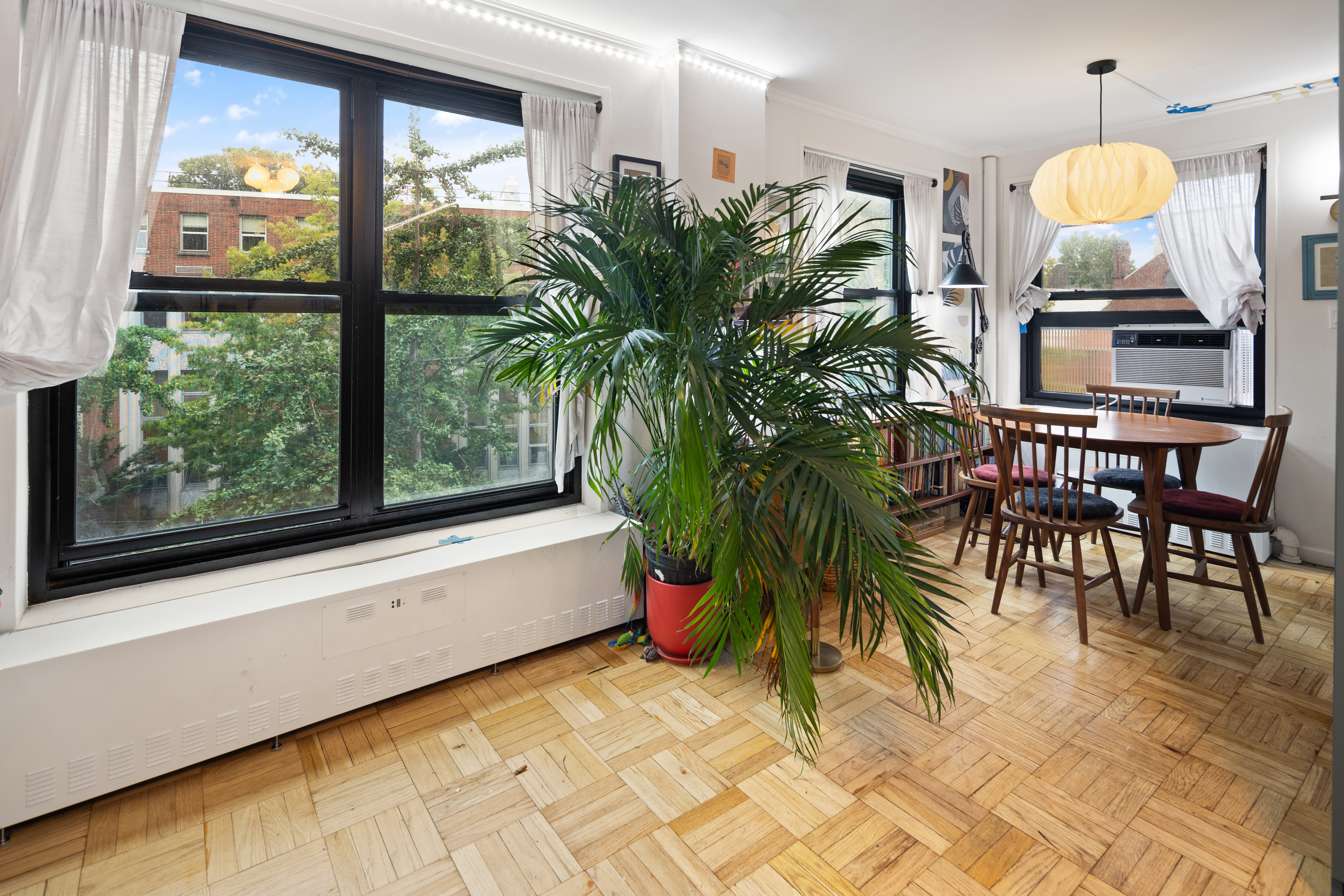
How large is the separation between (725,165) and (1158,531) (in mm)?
2590

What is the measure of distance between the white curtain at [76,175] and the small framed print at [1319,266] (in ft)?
17.2

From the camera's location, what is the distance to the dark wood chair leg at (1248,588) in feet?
9.31

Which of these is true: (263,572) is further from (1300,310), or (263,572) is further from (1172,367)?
(1300,310)

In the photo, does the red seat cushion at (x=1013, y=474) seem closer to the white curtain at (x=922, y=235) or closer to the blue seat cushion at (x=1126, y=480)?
the blue seat cushion at (x=1126, y=480)

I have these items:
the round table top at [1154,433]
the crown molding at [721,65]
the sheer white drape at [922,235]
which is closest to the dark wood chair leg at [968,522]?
the round table top at [1154,433]

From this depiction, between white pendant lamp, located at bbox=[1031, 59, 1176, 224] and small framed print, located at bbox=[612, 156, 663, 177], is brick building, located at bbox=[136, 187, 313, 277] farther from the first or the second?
white pendant lamp, located at bbox=[1031, 59, 1176, 224]

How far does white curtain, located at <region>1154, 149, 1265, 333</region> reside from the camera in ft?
12.9

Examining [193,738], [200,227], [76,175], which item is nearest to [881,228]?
[200,227]

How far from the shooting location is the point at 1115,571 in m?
3.07

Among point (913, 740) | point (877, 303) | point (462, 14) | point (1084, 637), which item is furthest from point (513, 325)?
point (877, 303)

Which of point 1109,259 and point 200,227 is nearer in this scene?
point 200,227

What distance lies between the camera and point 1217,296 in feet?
13.3

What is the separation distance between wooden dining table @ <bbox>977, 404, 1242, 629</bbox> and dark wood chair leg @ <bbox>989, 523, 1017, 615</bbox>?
13 cm

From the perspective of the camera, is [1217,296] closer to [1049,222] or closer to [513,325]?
[1049,222]
